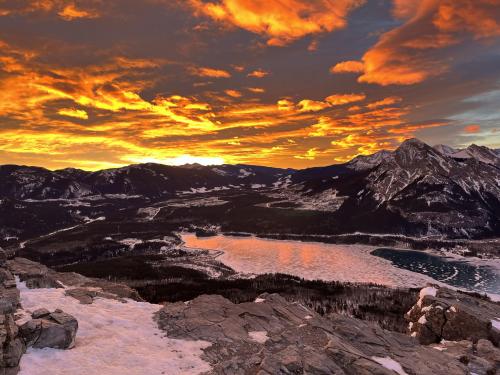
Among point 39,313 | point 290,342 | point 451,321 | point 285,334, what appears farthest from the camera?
point 451,321

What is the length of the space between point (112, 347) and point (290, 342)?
2169 centimetres

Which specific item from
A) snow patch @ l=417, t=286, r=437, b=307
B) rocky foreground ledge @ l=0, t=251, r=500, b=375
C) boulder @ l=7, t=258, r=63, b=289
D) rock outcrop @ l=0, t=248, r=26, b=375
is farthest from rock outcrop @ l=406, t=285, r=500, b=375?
boulder @ l=7, t=258, r=63, b=289

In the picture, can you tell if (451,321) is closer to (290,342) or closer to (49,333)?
(290,342)

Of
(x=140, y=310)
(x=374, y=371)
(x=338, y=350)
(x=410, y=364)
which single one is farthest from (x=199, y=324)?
(x=410, y=364)

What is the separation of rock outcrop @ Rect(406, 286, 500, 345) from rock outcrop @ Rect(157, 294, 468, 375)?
50.2 ft

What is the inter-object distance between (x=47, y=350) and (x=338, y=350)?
105ft

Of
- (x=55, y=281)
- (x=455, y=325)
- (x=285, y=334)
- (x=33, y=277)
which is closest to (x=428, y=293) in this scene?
(x=455, y=325)

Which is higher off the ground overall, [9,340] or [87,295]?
[9,340]

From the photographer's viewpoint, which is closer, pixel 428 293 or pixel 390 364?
pixel 390 364

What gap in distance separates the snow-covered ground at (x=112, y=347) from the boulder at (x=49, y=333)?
899 mm

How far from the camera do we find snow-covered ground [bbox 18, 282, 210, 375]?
40438 millimetres

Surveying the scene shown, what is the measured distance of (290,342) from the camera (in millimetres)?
51281

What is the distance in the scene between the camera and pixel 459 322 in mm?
71750

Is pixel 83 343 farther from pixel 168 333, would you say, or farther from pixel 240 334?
pixel 240 334
